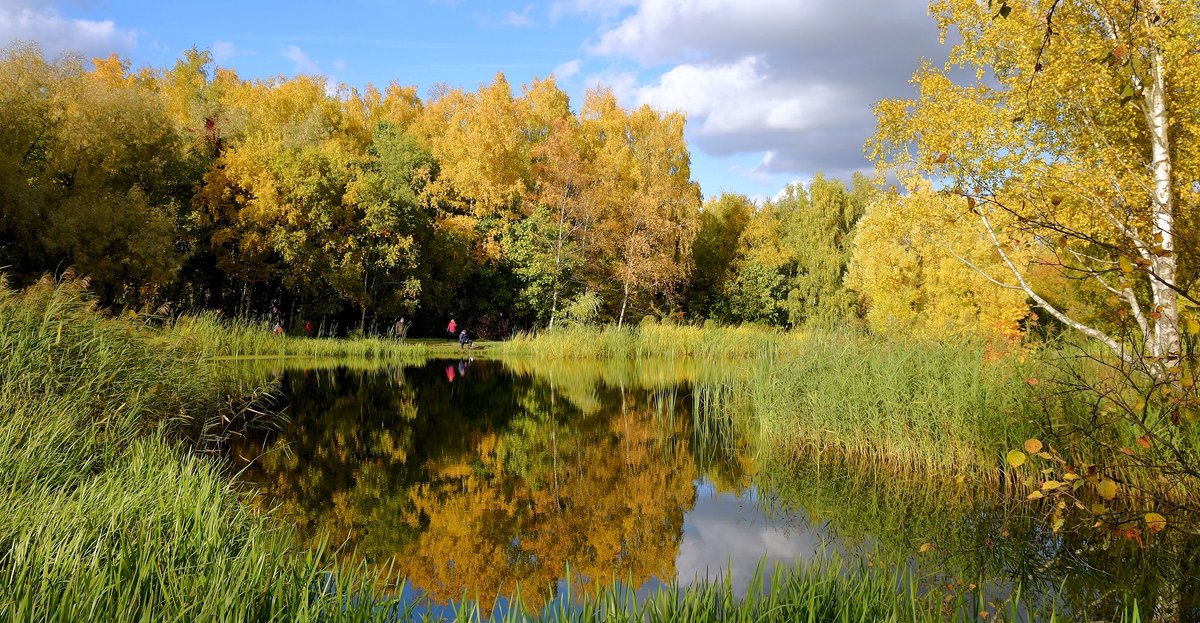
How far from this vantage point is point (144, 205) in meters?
21.1

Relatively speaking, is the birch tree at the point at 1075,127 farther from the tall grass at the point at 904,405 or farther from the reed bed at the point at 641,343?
the reed bed at the point at 641,343

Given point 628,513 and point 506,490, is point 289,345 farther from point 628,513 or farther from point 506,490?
point 628,513

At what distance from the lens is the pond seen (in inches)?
241

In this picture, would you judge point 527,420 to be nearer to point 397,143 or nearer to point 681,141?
point 397,143

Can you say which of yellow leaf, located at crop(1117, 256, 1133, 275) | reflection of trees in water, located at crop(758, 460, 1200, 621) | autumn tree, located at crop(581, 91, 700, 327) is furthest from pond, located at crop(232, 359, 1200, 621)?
autumn tree, located at crop(581, 91, 700, 327)

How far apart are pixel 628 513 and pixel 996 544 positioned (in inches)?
138

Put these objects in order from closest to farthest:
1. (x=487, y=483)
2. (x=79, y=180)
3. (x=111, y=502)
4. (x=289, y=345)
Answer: (x=111, y=502) → (x=487, y=483) → (x=79, y=180) → (x=289, y=345)

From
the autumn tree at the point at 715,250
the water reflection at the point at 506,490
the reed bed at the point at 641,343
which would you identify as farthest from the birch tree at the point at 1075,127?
the autumn tree at the point at 715,250

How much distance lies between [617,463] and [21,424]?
6.74 metres

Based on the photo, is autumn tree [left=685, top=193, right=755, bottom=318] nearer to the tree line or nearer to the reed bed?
the tree line

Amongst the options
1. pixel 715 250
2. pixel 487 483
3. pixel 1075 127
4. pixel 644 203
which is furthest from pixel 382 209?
pixel 1075 127

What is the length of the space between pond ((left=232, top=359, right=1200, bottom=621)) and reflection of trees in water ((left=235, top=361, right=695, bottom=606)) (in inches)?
1.1

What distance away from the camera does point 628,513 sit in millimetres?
8289

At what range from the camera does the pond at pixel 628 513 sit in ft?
20.1
